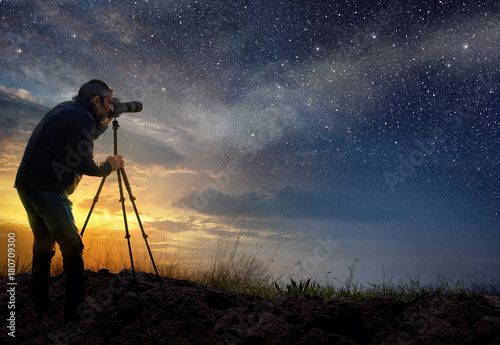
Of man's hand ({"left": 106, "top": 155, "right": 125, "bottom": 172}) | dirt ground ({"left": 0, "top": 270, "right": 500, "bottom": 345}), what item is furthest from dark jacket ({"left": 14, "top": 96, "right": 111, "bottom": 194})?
dirt ground ({"left": 0, "top": 270, "right": 500, "bottom": 345})

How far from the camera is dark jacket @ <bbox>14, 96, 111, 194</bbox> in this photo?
371 cm

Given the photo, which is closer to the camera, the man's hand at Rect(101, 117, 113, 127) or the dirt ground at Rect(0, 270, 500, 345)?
the dirt ground at Rect(0, 270, 500, 345)

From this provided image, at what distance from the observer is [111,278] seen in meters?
5.01

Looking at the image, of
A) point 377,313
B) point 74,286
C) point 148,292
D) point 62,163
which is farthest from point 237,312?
point 62,163

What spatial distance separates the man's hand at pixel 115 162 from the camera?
4.15 m

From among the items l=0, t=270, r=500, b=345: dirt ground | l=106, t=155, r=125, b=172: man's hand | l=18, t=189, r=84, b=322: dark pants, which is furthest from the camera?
l=106, t=155, r=125, b=172: man's hand

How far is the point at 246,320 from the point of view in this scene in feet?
12.5

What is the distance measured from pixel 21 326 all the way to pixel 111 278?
3.95 feet

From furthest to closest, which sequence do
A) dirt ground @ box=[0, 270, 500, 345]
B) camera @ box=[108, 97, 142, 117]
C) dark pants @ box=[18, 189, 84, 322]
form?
1. camera @ box=[108, 97, 142, 117]
2. dark pants @ box=[18, 189, 84, 322]
3. dirt ground @ box=[0, 270, 500, 345]

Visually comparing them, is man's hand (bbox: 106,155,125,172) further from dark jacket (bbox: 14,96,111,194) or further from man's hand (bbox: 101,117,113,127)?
man's hand (bbox: 101,117,113,127)

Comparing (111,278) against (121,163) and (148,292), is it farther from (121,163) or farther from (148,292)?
(121,163)

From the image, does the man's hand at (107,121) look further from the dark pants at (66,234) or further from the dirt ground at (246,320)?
the dirt ground at (246,320)

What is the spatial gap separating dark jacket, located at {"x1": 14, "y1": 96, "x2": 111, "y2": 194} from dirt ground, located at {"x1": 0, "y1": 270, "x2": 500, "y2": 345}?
1.72 meters

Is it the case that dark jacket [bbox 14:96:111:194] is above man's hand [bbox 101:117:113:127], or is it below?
below
